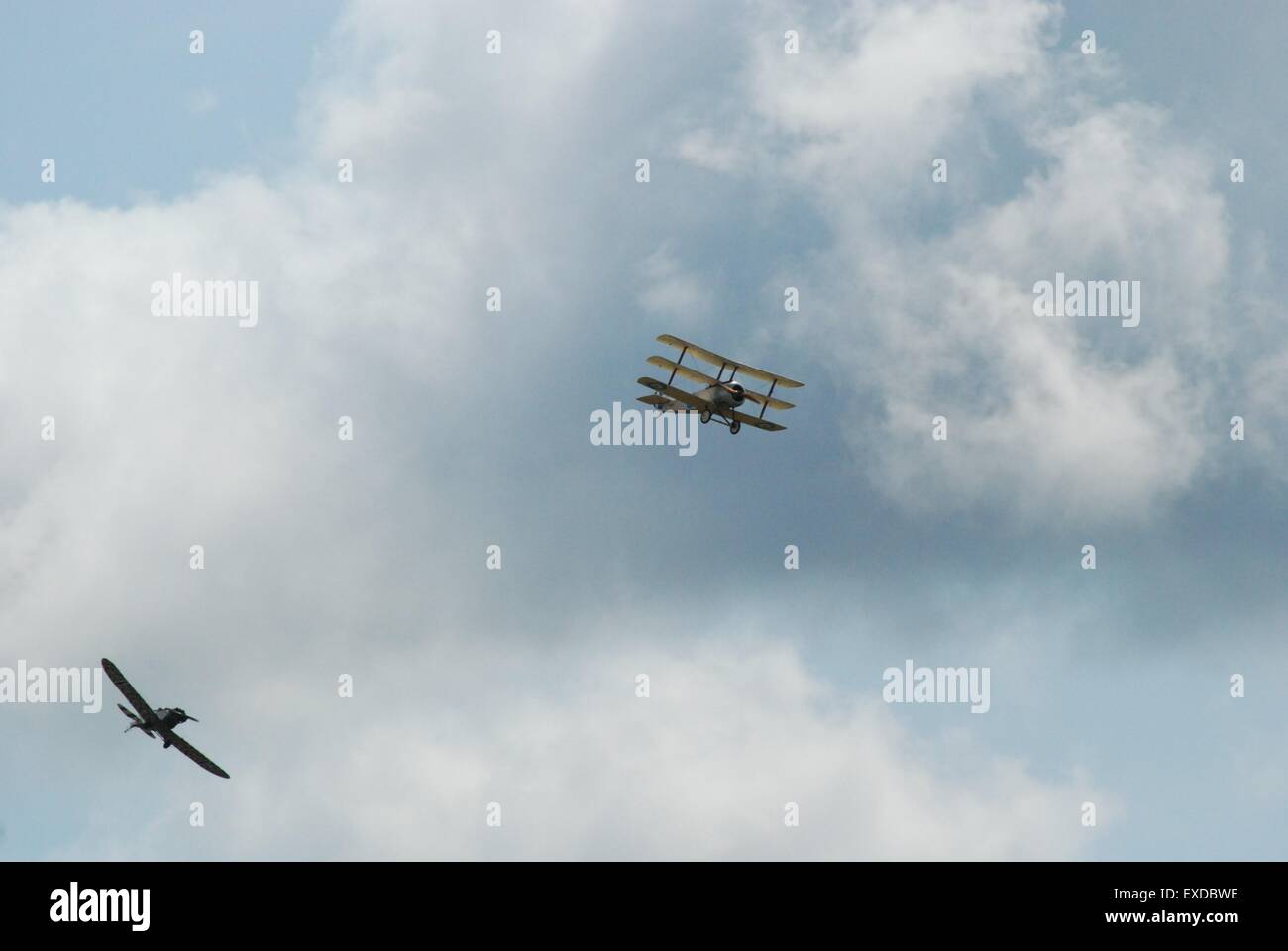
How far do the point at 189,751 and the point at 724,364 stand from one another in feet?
174

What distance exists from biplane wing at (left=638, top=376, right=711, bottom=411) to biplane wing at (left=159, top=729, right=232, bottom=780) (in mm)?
44462

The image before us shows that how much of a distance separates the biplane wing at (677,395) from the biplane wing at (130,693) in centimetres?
4185

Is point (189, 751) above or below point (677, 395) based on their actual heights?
below

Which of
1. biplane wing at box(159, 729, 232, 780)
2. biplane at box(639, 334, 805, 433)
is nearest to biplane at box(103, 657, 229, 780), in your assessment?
biplane wing at box(159, 729, 232, 780)

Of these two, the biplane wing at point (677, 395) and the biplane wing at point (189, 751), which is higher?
the biplane wing at point (677, 395)

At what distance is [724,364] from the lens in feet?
380

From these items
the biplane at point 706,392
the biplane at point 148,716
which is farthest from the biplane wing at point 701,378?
the biplane at point 148,716

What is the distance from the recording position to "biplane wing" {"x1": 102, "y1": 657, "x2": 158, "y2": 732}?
11938 centimetres

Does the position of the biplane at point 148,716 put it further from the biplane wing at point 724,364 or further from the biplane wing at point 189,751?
the biplane wing at point 724,364

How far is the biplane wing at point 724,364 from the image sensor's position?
11169 cm

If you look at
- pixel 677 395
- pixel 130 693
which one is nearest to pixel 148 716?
pixel 130 693

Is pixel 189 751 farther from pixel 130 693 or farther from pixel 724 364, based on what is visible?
pixel 724 364
